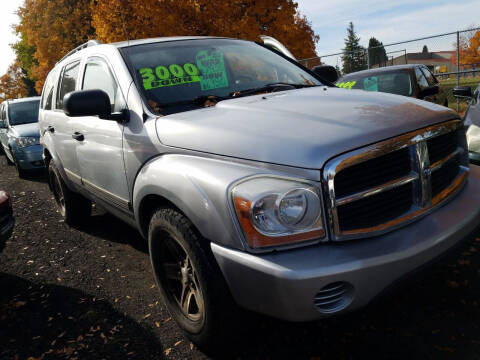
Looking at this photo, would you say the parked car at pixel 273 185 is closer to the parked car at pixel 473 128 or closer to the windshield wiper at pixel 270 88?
the windshield wiper at pixel 270 88

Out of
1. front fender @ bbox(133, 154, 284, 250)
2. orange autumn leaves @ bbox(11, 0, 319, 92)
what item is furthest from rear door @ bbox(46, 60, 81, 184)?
orange autumn leaves @ bbox(11, 0, 319, 92)

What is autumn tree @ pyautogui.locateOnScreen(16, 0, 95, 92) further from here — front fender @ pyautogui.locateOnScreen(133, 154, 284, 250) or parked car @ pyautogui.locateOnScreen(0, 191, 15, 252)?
front fender @ pyautogui.locateOnScreen(133, 154, 284, 250)

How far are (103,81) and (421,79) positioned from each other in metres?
6.85

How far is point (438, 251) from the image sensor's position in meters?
2.20

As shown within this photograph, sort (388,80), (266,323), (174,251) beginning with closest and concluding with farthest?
(174,251)
(266,323)
(388,80)

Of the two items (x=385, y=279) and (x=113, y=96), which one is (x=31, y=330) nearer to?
(x=113, y=96)

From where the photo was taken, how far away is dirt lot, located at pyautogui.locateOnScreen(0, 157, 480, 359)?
2559 millimetres

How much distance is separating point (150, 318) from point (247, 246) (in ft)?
4.91

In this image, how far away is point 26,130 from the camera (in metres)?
9.82

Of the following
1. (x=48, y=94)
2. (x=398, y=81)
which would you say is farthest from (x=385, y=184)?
(x=398, y=81)

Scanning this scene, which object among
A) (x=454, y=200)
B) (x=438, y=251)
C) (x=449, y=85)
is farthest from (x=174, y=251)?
(x=449, y=85)

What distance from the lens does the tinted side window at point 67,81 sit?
4.32 meters

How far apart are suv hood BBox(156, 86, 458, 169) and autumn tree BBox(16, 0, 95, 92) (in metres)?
28.6

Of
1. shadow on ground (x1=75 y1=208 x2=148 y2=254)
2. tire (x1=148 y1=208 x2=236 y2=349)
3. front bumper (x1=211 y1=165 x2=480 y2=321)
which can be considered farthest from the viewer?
shadow on ground (x1=75 y1=208 x2=148 y2=254)
